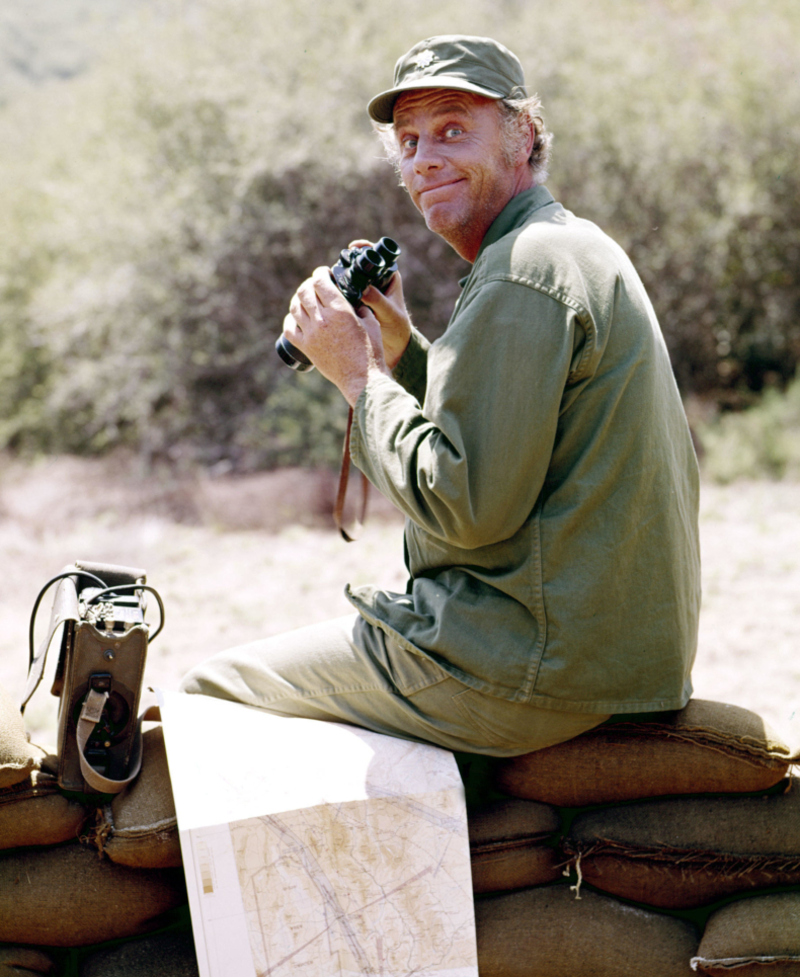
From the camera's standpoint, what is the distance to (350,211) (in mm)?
8516

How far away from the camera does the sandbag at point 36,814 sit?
2.03 meters

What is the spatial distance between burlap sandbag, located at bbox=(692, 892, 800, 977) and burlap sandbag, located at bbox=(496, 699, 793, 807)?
253 millimetres

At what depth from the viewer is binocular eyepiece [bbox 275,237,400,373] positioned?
87.4 inches

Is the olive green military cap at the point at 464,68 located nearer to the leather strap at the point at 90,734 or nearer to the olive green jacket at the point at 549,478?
the olive green jacket at the point at 549,478

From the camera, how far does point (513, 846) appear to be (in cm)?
203

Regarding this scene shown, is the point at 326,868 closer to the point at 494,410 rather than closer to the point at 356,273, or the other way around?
the point at 494,410

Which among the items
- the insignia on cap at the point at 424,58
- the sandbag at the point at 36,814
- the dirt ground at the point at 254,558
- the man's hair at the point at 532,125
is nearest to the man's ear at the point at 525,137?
the man's hair at the point at 532,125

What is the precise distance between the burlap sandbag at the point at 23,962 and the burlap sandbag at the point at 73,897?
0.02m

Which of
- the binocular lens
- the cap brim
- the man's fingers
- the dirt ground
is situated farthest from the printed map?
the dirt ground

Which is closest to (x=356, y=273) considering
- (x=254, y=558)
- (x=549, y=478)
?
(x=549, y=478)

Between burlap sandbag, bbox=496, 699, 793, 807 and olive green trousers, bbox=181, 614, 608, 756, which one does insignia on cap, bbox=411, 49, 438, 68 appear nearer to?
olive green trousers, bbox=181, 614, 608, 756

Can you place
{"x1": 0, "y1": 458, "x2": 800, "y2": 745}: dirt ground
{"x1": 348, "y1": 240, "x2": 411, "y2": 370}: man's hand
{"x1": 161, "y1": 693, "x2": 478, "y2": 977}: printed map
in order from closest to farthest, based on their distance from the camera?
1. {"x1": 161, "y1": 693, "x2": 478, "y2": 977}: printed map
2. {"x1": 348, "y1": 240, "x2": 411, "y2": 370}: man's hand
3. {"x1": 0, "y1": 458, "x2": 800, "y2": 745}: dirt ground

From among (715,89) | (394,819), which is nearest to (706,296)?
(715,89)

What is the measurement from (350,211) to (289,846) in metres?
7.44
